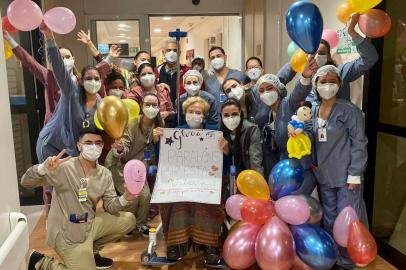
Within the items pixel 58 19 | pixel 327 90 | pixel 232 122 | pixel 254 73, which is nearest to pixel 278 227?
pixel 232 122

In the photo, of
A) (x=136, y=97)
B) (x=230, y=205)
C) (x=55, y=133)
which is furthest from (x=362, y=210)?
(x=55, y=133)

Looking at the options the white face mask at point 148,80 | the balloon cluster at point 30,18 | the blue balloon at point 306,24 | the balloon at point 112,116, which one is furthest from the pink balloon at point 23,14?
the blue balloon at point 306,24

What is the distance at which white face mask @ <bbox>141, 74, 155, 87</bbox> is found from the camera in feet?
10.5

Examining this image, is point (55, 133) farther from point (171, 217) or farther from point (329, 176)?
point (329, 176)

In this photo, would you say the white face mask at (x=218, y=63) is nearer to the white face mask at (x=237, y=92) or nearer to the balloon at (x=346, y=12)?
the white face mask at (x=237, y=92)

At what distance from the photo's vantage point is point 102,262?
2625 mm

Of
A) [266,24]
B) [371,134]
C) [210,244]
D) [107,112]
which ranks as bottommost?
[210,244]

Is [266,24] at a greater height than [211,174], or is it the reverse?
[266,24]

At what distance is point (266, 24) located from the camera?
4.73 m

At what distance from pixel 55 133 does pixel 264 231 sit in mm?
1741

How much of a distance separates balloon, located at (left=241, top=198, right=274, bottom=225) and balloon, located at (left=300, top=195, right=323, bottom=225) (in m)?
0.22

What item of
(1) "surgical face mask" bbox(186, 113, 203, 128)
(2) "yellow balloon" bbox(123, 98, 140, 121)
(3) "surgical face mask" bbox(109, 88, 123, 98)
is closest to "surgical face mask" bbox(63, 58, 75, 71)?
(3) "surgical face mask" bbox(109, 88, 123, 98)

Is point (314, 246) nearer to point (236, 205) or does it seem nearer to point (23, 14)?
point (236, 205)

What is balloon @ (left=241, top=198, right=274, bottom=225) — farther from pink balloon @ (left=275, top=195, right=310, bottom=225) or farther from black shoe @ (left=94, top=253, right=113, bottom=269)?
black shoe @ (left=94, top=253, right=113, bottom=269)
